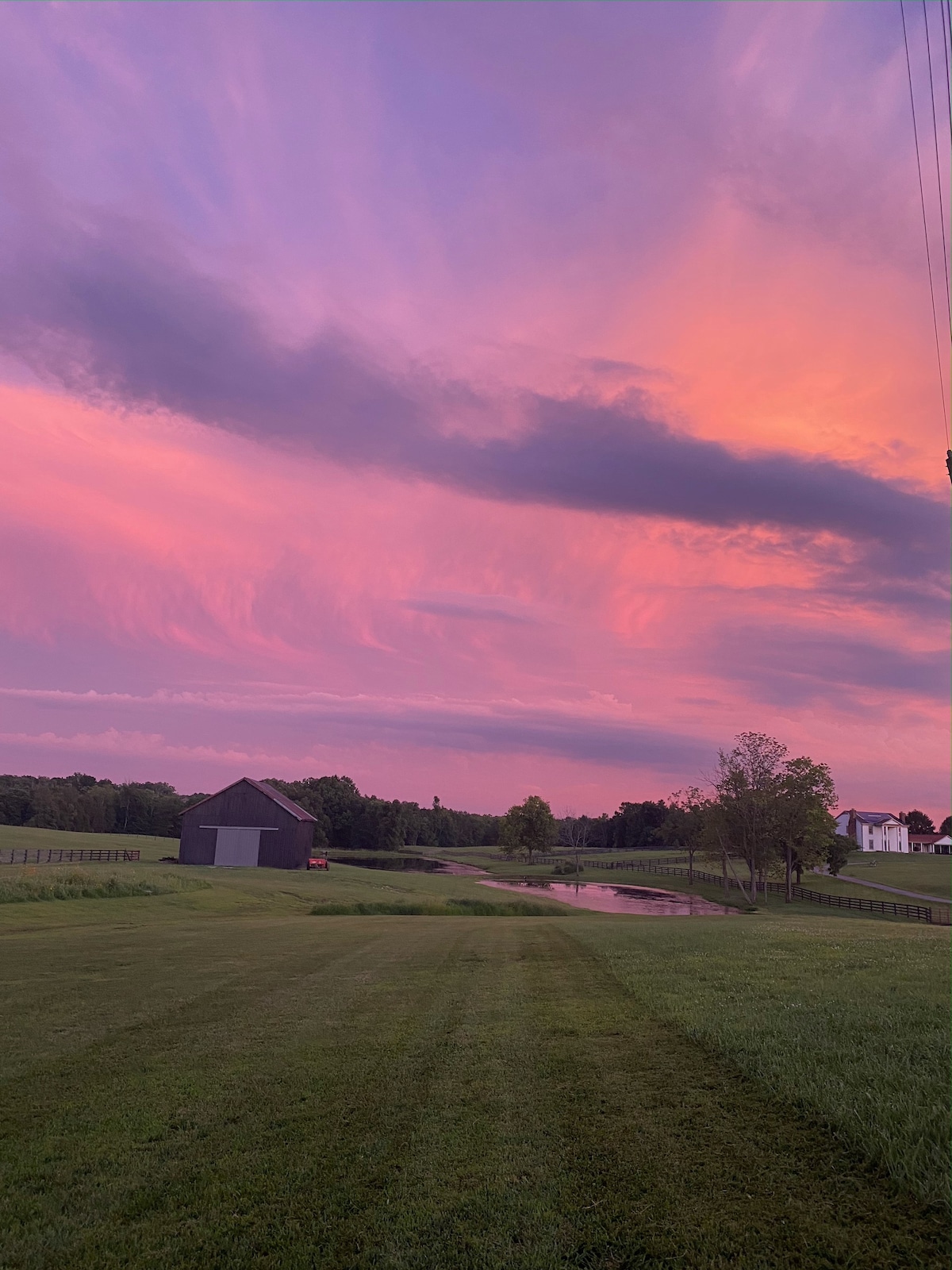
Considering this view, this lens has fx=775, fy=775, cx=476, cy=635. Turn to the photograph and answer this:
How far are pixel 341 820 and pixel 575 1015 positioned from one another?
15959cm

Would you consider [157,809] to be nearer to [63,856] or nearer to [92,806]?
[92,806]

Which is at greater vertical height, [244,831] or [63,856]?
[244,831]

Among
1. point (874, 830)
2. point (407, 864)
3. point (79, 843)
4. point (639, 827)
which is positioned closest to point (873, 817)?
point (874, 830)

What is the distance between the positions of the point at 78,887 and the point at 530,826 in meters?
96.6

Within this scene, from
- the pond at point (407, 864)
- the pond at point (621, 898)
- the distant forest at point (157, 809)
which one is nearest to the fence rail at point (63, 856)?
the pond at point (621, 898)

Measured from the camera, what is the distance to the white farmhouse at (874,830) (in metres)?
156

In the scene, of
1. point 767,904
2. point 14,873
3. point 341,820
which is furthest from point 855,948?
point 341,820

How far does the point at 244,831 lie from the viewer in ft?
266

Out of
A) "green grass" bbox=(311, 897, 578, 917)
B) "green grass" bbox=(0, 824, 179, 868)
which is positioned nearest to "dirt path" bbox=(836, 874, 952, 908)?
"green grass" bbox=(311, 897, 578, 917)

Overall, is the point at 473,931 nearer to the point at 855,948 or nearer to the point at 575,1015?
the point at 855,948

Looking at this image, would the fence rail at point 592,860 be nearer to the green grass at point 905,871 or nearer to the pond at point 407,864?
the pond at point 407,864

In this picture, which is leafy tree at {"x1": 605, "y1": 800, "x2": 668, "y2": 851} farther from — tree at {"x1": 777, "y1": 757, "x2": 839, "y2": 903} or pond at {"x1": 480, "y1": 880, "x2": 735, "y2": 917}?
tree at {"x1": 777, "y1": 757, "x2": 839, "y2": 903}

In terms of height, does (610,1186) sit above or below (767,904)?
above

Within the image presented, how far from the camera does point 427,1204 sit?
19.5 feet
